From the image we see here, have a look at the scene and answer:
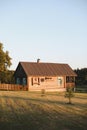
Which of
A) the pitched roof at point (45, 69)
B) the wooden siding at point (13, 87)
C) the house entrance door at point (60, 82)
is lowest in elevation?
the wooden siding at point (13, 87)

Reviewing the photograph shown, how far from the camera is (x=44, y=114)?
20781 mm

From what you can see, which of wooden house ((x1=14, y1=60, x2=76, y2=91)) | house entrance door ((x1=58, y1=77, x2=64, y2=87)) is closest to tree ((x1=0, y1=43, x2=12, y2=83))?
wooden house ((x1=14, y1=60, x2=76, y2=91))

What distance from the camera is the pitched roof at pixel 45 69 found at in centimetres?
5159

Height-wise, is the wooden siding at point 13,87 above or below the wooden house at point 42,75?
below

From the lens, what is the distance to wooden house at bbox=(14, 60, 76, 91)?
166 feet

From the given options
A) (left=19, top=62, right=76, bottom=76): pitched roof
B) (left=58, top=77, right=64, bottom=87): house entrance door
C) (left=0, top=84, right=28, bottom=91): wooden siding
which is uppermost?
(left=19, top=62, right=76, bottom=76): pitched roof

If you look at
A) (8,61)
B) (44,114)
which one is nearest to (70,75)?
(8,61)

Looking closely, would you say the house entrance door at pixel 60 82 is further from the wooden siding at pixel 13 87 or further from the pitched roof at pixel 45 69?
the wooden siding at pixel 13 87

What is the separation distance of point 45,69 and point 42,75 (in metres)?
2.68

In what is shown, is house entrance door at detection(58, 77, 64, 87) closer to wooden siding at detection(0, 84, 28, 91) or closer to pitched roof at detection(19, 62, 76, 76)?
pitched roof at detection(19, 62, 76, 76)

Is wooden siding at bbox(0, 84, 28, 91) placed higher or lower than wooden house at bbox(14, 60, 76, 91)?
lower

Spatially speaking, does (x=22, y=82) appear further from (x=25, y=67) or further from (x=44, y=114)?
(x=44, y=114)

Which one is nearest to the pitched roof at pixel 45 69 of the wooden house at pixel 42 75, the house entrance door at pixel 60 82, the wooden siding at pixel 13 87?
the wooden house at pixel 42 75

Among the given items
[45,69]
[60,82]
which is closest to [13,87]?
[45,69]
